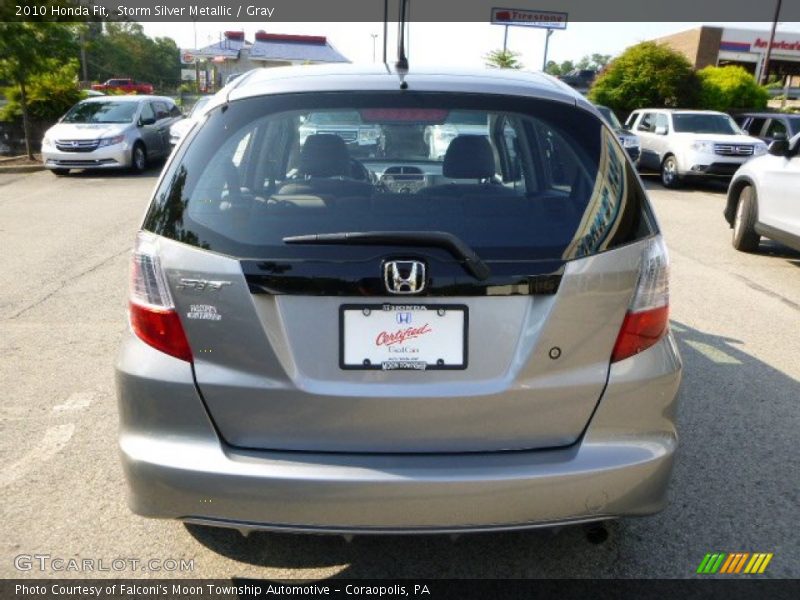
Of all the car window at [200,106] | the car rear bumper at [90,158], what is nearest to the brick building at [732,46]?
the car rear bumper at [90,158]

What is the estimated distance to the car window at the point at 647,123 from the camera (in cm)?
1823

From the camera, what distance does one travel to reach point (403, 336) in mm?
2197

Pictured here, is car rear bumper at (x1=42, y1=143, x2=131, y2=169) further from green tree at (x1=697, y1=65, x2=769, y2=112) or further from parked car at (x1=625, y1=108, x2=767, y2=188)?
green tree at (x1=697, y1=65, x2=769, y2=112)

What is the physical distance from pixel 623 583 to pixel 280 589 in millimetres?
1227

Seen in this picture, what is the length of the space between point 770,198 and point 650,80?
1807 cm

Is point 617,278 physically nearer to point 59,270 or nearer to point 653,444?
point 653,444

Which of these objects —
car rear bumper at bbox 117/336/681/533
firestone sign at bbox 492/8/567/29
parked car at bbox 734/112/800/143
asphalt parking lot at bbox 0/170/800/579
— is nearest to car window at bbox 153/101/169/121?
asphalt parking lot at bbox 0/170/800/579

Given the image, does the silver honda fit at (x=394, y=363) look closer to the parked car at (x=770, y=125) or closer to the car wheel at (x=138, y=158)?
the car wheel at (x=138, y=158)

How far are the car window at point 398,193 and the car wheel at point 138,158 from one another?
15.2m

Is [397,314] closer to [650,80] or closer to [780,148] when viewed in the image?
[780,148]

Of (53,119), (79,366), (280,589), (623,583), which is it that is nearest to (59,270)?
(79,366)

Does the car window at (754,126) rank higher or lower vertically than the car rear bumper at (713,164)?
higher

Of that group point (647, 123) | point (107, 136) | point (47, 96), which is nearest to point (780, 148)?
point (647, 123)

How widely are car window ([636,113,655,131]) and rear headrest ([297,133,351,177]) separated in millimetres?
16925
